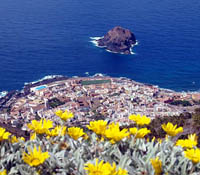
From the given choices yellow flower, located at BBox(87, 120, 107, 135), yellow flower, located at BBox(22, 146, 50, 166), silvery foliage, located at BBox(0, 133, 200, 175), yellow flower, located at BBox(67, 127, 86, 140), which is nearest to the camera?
yellow flower, located at BBox(22, 146, 50, 166)

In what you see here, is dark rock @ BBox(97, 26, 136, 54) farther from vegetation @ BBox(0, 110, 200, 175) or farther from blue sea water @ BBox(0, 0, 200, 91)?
vegetation @ BBox(0, 110, 200, 175)

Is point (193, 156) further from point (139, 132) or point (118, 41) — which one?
point (118, 41)

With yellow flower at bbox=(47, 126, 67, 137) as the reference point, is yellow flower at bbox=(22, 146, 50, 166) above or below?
below

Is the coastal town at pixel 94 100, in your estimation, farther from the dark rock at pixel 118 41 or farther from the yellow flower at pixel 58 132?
the yellow flower at pixel 58 132

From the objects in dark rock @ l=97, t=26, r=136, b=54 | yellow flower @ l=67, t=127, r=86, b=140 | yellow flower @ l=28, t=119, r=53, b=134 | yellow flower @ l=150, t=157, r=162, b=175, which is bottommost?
yellow flower @ l=150, t=157, r=162, b=175

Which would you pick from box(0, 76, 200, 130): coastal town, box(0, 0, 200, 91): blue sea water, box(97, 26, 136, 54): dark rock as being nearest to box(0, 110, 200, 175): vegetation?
box(0, 76, 200, 130): coastal town
